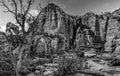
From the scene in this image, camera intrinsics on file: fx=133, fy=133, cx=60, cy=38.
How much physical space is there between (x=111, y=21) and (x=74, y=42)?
9805 mm

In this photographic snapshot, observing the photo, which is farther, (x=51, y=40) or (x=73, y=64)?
(x=51, y=40)

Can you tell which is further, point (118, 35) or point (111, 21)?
point (111, 21)

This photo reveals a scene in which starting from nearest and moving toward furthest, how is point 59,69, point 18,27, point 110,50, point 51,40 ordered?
point 18,27 → point 59,69 → point 110,50 → point 51,40

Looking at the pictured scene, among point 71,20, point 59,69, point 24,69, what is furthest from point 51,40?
point 59,69

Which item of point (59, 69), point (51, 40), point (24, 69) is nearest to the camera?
point (59, 69)

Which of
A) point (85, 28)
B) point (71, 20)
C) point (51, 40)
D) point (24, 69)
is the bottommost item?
point (24, 69)

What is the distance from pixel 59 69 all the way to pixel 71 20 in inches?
939

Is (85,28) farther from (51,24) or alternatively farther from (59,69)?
(59,69)

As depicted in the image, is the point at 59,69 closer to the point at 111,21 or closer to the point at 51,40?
the point at 51,40

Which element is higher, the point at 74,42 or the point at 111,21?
the point at 111,21

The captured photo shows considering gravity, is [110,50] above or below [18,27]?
below

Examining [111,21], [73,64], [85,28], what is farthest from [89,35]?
[73,64]

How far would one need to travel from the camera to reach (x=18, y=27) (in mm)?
11008

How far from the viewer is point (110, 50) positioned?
27.1 meters
